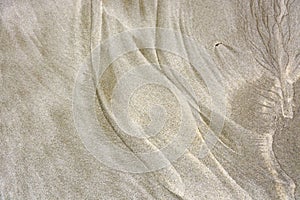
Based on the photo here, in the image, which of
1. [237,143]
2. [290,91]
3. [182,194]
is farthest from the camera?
[290,91]

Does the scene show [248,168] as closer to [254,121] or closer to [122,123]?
[254,121]

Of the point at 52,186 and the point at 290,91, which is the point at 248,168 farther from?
the point at 52,186

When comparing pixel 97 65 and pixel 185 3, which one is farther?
pixel 185 3

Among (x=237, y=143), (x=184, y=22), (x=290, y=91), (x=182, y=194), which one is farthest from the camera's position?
(x=184, y=22)

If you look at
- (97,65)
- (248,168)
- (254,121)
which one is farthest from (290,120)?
(97,65)

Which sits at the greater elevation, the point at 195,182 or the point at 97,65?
the point at 97,65

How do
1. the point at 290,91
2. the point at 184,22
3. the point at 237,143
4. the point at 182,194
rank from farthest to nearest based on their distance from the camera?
the point at 184,22 < the point at 290,91 < the point at 237,143 < the point at 182,194

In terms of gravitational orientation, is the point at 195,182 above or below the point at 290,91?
below

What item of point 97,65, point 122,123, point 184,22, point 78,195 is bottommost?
point 78,195

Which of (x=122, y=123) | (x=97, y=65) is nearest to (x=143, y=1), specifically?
(x=97, y=65)
